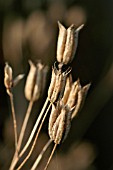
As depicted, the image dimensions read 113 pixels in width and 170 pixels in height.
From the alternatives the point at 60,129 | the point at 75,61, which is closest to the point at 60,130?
the point at 60,129

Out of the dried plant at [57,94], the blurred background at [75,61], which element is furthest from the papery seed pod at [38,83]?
the blurred background at [75,61]

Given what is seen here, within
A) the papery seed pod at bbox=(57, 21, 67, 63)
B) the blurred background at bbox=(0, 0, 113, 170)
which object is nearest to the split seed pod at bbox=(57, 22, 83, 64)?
the papery seed pod at bbox=(57, 21, 67, 63)

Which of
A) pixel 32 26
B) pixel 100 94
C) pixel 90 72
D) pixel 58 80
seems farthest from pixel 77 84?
pixel 90 72

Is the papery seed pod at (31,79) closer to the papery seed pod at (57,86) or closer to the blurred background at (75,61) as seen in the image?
the papery seed pod at (57,86)

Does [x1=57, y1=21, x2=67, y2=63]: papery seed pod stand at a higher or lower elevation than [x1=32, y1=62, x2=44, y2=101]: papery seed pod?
higher

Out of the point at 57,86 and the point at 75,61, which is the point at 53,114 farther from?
the point at 75,61

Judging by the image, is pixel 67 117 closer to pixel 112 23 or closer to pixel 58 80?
pixel 58 80

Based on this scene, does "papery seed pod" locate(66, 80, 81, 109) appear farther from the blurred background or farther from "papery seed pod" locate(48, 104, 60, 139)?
the blurred background
